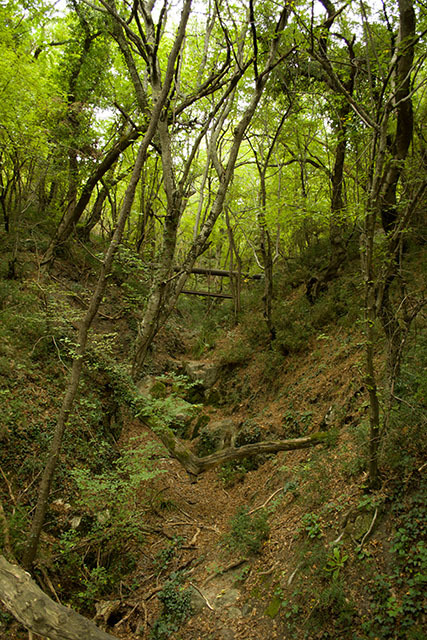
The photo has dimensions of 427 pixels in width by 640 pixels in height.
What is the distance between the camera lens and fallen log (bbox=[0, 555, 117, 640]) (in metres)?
2.99

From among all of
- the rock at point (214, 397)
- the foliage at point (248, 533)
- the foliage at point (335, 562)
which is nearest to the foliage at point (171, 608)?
the foliage at point (248, 533)

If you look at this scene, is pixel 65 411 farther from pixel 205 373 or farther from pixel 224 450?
pixel 205 373

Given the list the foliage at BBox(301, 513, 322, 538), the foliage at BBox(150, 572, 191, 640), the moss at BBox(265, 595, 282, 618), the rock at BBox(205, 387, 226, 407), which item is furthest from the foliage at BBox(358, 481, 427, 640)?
the rock at BBox(205, 387, 226, 407)

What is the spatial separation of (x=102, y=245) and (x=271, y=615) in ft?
49.4

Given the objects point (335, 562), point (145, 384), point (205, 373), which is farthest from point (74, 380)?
point (205, 373)

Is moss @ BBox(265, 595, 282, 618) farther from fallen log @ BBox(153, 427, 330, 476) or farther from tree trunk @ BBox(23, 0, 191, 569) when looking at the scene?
tree trunk @ BBox(23, 0, 191, 569)

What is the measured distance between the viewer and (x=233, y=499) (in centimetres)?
689

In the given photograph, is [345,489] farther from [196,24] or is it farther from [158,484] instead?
[196,24]

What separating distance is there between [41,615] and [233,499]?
4385mm

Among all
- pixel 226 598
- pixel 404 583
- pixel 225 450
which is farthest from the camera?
pixel 225 450

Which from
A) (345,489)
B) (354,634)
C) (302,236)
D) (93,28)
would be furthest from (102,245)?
(354,634)

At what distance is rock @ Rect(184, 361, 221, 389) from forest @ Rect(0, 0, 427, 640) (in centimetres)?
10

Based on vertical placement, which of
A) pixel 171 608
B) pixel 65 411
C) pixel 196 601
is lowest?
pixel 171 608

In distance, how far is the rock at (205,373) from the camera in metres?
11.2
